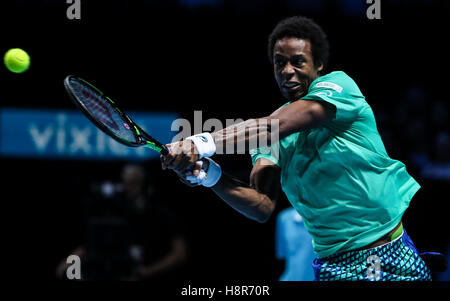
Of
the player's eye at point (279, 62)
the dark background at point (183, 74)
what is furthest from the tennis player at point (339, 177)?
the dark background at point (183, 74)

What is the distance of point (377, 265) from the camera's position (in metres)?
2.70

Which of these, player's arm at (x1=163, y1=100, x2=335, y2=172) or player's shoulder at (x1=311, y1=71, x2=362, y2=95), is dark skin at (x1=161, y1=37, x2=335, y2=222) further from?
player's shoulder at (x1=311, y1=71, x2=362, y2=95)

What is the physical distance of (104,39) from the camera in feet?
20.8

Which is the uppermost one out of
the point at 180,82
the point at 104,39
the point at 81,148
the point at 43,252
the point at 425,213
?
the point at 104,39

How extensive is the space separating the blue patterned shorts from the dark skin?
20.5 inches

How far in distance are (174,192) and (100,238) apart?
1.37 meters

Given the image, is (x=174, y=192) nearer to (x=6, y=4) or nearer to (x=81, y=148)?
(x=81, y=148)

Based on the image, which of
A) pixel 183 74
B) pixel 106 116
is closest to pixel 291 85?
pixel 106 116

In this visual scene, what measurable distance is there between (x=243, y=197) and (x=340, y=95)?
2.40ft

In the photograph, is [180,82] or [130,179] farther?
[180,82]

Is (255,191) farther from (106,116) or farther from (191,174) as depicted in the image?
(106,116)

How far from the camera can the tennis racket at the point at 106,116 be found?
2641 millimetres

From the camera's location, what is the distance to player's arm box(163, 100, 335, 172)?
2576mm
